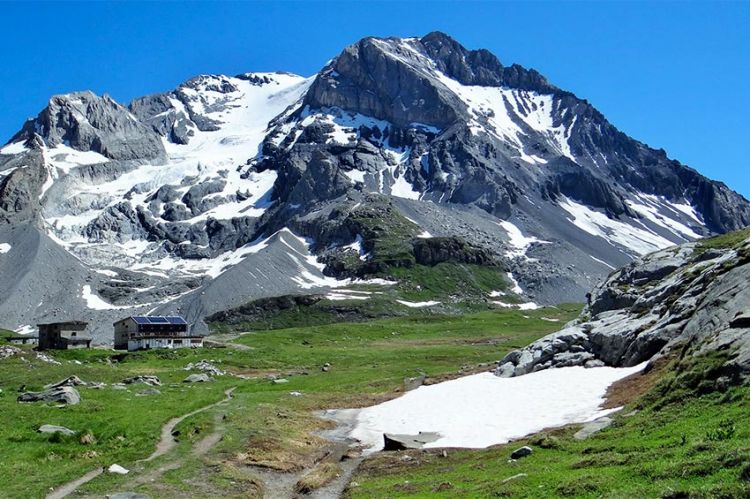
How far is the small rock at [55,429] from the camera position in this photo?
132 feet

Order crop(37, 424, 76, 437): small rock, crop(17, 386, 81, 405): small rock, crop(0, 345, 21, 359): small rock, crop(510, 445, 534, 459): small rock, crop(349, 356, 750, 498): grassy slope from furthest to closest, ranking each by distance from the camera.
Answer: crop(0, 345, 21, 359): small rock → crop(17, 386, 81, 405): small rock → crop(37, 424, 76, 437): small rock → crop(510, 445, 534, 459): small rock → crop(349, 356, 750, 498): grassy slope

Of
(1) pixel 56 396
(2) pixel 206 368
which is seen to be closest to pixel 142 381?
(1) pixel 56 396

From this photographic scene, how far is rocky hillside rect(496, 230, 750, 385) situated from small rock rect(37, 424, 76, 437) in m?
37.3

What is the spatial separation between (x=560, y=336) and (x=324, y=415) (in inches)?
1048

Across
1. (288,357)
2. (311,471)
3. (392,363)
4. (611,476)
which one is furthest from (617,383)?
(288,357)

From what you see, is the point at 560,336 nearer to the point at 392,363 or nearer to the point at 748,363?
the point at 748,363

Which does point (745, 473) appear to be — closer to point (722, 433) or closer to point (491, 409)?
point (722, 433)

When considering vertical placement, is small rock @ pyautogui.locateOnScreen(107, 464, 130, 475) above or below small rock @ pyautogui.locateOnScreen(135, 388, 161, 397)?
above

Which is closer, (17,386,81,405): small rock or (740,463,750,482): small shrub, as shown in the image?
(740,463,750,482): small shrub

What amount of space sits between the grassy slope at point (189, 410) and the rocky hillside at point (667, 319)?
2150 centimetres

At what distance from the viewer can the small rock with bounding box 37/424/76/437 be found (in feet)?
132

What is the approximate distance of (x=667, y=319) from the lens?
181ft

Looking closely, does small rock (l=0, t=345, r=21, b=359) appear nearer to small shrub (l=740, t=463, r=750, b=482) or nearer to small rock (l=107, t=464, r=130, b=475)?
small rock (l=107, t=464, r=130, b=475)

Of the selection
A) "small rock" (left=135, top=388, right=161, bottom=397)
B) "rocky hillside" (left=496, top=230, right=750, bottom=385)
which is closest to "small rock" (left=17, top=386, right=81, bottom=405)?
"small rock" (left=135, top=388, right=161, bottom=397)
